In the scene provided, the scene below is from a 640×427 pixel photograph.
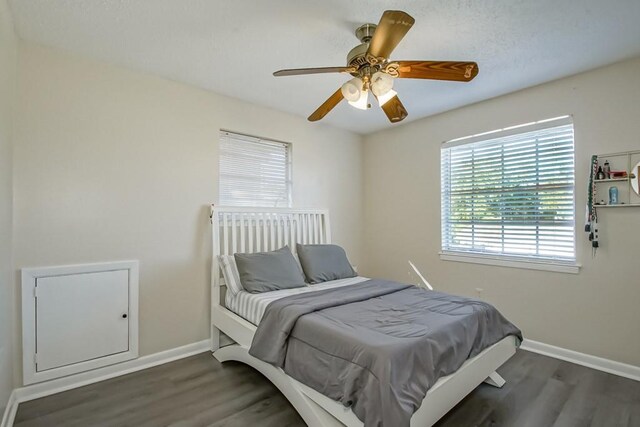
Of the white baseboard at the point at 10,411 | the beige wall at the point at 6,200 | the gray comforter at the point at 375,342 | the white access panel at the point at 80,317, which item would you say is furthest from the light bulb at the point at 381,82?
the white baseboard at the point at 10,411

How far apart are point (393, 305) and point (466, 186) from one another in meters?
1.98

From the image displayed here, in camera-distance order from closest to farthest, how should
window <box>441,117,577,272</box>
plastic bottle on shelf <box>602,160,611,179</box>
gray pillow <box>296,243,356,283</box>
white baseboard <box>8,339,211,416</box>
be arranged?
white baseboard <box>8,339,211,416</box>, plastic bottle on shelf <box>602,160,611,179</box>, window <box>441,117,577,272</box>, gray pillow <box>296,243,356,283</box>

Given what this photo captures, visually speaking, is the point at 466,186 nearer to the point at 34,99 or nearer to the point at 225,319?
the point at 225,319

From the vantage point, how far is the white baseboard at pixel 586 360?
7.99ft

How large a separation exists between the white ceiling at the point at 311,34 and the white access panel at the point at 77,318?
1684mm

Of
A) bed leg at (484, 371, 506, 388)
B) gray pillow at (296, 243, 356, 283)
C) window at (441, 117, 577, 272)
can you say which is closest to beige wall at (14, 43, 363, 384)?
gray pillow at (296, 243, 356, 283)

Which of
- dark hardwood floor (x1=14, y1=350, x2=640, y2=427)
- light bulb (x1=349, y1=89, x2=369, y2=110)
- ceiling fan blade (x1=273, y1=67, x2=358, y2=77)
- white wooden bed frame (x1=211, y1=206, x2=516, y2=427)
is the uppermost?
ceiling fan blade (x1=273, y1=67, x2=358, y2=77)

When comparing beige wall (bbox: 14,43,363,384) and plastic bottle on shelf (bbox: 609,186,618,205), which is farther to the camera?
plastic bottle on shelf (bbox: 609,186,618,205)

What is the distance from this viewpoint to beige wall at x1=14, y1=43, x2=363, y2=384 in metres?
2.24

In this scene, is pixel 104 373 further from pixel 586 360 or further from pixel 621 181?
pixel 621 181

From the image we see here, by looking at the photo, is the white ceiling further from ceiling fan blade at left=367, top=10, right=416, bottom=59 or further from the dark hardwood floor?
the dark hardwood floor

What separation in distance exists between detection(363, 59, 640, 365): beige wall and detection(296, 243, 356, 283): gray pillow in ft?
3.79

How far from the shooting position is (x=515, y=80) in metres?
2.82

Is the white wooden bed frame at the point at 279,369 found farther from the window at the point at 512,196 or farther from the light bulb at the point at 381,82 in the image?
the light bulb at the point at 381,82
